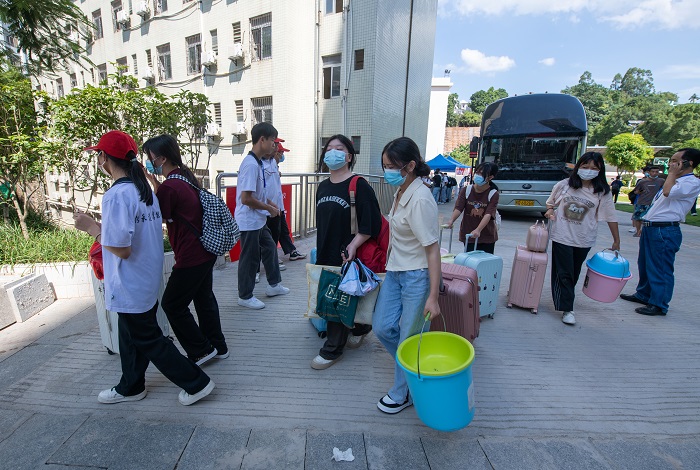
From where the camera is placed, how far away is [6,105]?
498 cm

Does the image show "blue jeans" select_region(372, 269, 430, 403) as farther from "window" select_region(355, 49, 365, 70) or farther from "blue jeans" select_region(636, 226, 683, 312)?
"window" select_region(355, 49, 365, 70)

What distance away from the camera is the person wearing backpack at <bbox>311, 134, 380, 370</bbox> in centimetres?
259

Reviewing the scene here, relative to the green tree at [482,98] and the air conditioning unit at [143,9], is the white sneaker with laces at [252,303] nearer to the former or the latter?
the air conditioning unit at [143,9]

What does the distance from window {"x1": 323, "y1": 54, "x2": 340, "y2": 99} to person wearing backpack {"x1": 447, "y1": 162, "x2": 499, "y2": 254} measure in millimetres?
10115

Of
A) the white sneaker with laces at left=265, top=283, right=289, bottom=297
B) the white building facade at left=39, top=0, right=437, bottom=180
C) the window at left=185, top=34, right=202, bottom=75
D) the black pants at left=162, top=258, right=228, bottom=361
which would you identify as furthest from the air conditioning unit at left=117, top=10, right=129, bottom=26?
the black pants at left=162, top=258, right=228, bottom=361

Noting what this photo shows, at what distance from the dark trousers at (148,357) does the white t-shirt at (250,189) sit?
5.08 ft

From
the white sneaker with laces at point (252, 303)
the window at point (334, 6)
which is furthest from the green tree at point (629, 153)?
the white sneaker with laces at point (252, 303)

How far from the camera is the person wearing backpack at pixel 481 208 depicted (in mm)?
4031

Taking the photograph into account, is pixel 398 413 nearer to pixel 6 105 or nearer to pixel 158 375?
pixel 158 375

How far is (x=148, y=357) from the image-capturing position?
2223mm

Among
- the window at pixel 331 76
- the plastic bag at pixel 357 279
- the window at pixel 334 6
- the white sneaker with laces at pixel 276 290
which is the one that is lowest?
the white sneaker with laces at pixel 276 290

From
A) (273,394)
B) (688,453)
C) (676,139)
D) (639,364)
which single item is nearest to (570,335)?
(639,364)

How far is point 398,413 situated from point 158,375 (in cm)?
185

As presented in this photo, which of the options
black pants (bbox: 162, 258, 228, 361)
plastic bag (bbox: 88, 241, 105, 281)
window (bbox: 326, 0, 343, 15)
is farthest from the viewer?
window (bbox: 326, 0, 343, 15)
